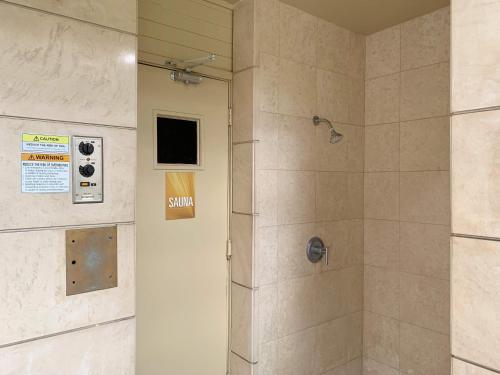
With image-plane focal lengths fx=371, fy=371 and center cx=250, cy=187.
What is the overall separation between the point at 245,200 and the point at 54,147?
1061mm

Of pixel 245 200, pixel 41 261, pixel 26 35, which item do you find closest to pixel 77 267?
pixel 41 261

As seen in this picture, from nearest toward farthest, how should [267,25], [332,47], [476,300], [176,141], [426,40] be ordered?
[476,300], [176,141], [267,25], [426,40], [332,47]

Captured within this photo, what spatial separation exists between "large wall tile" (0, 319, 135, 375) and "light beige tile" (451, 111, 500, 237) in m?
1.29

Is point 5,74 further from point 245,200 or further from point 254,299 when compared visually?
point 254,299

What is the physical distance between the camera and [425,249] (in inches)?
93.9

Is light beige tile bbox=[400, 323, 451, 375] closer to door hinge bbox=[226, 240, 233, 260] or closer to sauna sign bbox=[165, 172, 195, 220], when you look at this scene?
door hinge bbox=[226, 240, 233, 260]

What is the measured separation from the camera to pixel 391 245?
256 centimetres

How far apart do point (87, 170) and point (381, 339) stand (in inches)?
89.2

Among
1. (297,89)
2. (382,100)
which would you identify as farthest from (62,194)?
(382,100)

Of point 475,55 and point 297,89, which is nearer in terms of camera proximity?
point 475,55

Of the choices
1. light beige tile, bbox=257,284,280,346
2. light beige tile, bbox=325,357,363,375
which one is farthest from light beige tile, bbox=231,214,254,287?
light beige tile, bbox=325,357,363,375

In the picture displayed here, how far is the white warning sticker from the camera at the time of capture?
4.28ft

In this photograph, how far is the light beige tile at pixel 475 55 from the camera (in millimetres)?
941

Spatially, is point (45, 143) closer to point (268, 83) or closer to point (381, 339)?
point (268, 83)
